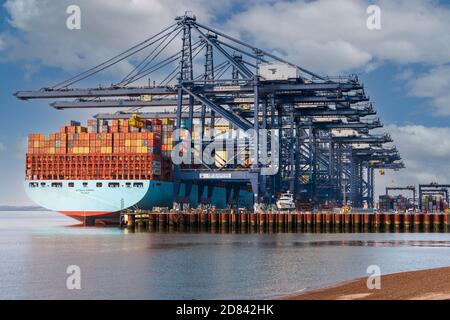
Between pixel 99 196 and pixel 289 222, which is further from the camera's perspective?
pixel 99 196

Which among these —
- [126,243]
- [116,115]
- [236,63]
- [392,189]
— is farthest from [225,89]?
[392,189]

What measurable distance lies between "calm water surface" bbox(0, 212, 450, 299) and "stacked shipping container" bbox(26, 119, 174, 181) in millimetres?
29891

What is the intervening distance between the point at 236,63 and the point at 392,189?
100m

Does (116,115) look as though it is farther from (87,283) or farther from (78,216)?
(87,283)

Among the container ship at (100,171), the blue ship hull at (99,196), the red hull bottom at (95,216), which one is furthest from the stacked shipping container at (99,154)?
the red hull bottom at (95,216)

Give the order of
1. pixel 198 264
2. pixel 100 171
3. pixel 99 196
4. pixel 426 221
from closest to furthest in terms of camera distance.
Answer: pixel 198 264, pixel 426 221, pixel 99 196, pixel 100 171

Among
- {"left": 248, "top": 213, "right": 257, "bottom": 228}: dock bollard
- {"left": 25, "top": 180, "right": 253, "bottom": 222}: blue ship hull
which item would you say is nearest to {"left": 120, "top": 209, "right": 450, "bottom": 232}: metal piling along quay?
{"left": 248, "top": 213, "right": 257, "bottom": 228}: dock bollard

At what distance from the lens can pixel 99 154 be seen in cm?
9575

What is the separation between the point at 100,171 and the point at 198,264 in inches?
2159

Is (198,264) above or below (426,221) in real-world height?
below

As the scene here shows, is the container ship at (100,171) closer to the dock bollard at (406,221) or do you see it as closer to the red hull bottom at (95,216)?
the red hull bottom at (95,216)


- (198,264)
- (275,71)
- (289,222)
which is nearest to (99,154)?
(275,71)

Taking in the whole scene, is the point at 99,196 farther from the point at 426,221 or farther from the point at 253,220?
the point at 426,221

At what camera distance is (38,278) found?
37.7 meters
